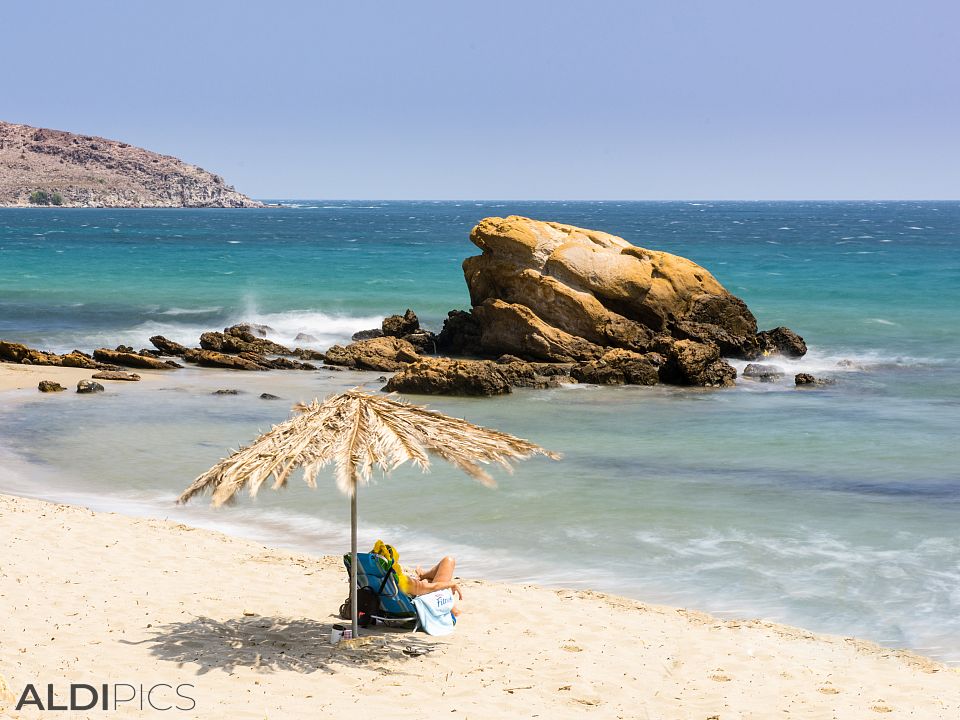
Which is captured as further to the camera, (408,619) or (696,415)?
(696,415)

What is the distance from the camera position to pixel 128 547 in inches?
482

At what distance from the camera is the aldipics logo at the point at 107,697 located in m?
7.63

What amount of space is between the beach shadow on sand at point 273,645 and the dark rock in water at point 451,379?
14.0 metres

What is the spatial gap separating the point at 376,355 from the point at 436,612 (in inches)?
729

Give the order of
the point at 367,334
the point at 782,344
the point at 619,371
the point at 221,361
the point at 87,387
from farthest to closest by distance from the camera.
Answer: the point at 367,334, the point at 782,344, the point at 221,361, the point at 619,371, the point at 87,387

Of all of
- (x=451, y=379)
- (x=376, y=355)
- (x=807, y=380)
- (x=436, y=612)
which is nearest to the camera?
(x=436, y=612)

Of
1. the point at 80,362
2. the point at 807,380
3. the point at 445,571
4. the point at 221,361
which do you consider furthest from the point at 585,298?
the point at 445,571

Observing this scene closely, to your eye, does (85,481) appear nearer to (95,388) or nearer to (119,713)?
(95,388)

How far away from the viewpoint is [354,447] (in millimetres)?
8930

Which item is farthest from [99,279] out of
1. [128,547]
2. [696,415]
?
[128,547]

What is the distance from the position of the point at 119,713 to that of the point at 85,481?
927 cm

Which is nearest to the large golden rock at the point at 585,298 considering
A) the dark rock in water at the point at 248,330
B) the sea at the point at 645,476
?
the sea at the point at 645,476

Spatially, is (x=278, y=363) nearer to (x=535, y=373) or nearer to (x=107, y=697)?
(x=535, y=373)

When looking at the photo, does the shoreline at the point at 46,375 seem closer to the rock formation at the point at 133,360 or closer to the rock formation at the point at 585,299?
the rock formation at the point at 133,360
